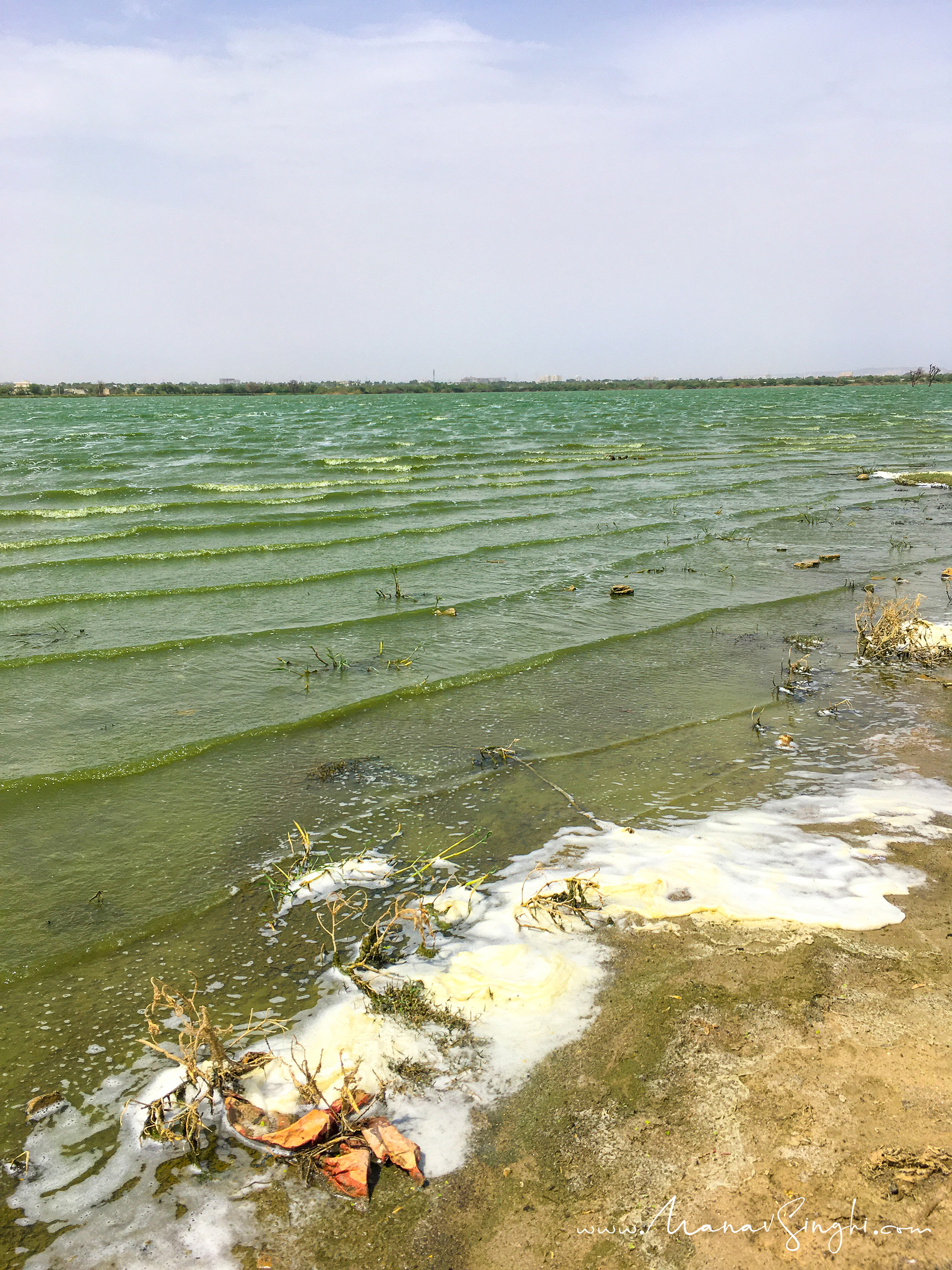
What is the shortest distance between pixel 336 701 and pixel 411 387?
169406 mm

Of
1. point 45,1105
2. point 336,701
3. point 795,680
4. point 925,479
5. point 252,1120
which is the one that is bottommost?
point 45,1105

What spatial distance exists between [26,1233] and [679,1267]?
206 cm

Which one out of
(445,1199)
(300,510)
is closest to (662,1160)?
(445,1199)

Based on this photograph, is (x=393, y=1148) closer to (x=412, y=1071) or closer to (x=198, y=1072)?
(x=412, y=1071)

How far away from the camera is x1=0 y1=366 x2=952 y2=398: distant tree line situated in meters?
122

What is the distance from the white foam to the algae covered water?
1.6 inches

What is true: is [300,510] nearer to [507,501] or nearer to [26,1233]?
[507,501]

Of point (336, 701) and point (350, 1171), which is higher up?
point (336, 701)

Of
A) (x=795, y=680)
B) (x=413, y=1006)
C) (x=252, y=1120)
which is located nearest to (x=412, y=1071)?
(x=413, y=1006)

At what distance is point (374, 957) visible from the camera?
12.2ft

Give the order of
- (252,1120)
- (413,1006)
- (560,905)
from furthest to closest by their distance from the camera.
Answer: (560,905) < (413,1006) < (252,1120)

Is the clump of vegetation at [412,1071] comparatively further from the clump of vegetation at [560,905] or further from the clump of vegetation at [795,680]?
the clump of vegetation at [795,680]

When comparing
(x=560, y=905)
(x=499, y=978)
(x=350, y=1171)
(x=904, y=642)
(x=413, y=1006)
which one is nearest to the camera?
(x=350, y=1171)

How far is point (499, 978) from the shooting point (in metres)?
3.53
